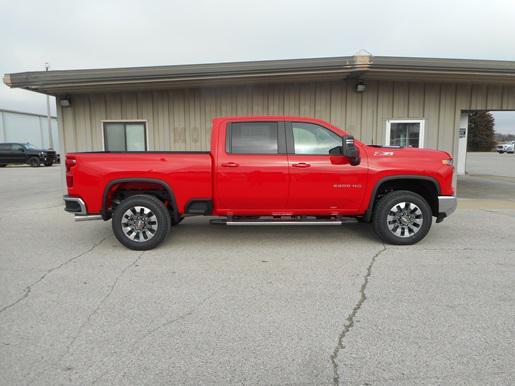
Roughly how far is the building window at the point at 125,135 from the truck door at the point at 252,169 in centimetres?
520

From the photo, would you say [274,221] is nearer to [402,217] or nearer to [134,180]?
[402,217]

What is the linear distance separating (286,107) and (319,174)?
4.71 m

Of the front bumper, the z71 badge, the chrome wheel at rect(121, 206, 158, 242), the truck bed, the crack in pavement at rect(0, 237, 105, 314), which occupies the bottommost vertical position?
the crack in pavement at rect(0, 237, 105, 314)

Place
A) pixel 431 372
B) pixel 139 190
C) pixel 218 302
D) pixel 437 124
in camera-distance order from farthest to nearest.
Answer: pixel 437 124 → pixel 139 190 → pixel 218 302 → pixel 431 372

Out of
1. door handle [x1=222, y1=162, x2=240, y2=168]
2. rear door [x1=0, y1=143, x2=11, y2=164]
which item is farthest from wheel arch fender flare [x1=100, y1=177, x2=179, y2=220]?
rear door [x1=0, y1=143, x2=11, y2=164]

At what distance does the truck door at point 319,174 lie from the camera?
5352 millimetres

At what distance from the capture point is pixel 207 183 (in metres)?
5.38

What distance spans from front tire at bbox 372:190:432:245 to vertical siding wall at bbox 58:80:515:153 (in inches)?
173

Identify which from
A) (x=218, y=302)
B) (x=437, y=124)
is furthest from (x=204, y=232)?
(x=437, y=124)

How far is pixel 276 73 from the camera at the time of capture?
8.38 meters

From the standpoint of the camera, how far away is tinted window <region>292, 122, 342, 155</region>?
5.47m

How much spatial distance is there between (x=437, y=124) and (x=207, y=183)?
6917 millimetres

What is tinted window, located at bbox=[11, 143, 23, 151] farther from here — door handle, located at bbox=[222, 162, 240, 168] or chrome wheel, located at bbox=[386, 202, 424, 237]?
chrome wheel, located at bbox=[386, 202, 424, 237]

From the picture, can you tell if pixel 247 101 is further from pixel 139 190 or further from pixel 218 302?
pixel 218 302
